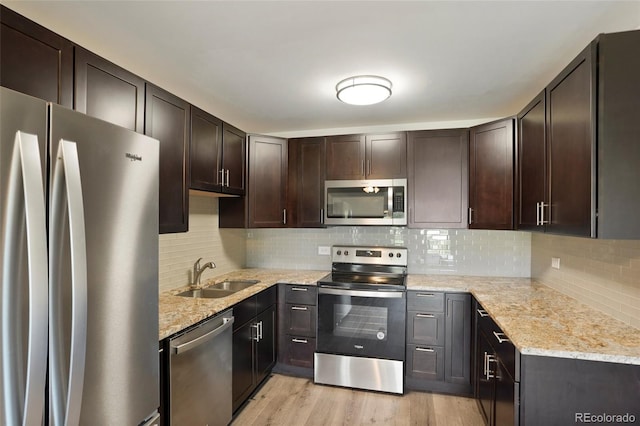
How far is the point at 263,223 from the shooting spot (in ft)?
10.9

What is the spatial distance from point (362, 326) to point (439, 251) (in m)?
1.15

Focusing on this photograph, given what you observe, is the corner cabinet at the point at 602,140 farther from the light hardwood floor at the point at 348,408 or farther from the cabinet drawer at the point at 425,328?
the light hardwood floor at the point at 348,408

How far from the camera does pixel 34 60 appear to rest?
4.31 ft

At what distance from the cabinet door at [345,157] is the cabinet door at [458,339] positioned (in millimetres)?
1439

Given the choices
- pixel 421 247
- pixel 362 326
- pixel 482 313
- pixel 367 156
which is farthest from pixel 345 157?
pixel 482 313

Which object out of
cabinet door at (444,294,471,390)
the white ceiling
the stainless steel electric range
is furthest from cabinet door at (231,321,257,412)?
the white ceiling

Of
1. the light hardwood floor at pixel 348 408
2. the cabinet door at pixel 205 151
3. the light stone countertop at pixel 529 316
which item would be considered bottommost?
the light hardwood floor at pixel 348 408

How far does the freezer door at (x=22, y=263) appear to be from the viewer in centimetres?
86

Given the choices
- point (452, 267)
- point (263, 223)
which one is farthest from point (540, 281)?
point (263, 223)

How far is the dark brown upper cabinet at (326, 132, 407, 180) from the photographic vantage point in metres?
3.17

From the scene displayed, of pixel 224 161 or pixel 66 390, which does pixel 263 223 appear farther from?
pixel 66 390

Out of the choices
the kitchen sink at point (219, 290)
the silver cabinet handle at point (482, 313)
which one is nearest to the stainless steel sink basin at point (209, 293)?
the kitchen sink at point (219, 290)

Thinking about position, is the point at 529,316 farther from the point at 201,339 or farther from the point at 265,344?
the point at 265,344

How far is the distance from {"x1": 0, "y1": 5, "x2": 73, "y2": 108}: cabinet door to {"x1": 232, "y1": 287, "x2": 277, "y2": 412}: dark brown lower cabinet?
1668 mm
